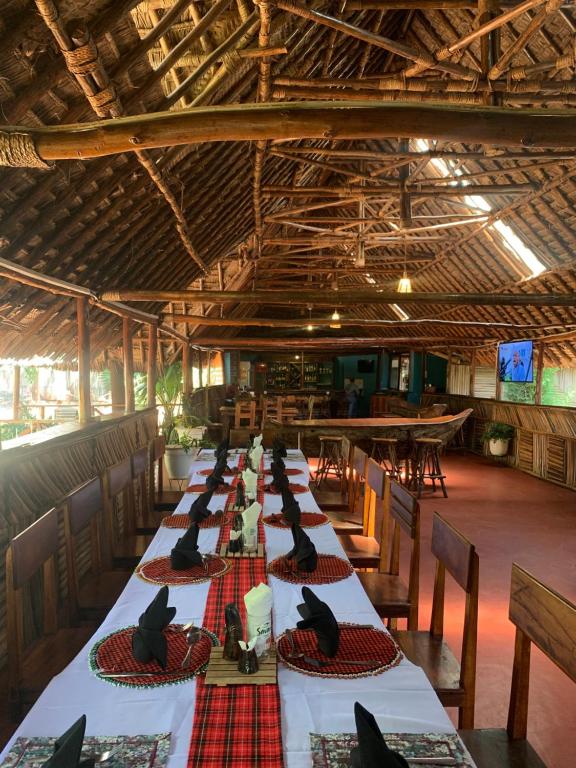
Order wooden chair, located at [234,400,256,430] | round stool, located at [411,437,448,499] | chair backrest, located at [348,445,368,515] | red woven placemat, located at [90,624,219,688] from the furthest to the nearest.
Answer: wooden chair, located at [234,400,256,430], round stool, located at [411,437,448,499], chair backrest, located at [348,445,368,515], red woven placemat, located at [90,624,219,688]

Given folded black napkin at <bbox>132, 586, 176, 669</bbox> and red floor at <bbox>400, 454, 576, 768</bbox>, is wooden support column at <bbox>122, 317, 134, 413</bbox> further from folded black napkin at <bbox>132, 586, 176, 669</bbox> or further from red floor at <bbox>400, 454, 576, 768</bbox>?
folded black napkin at <bbox>132, 586, 176, 669</bbox>

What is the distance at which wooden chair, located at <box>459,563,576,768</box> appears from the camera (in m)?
1.80

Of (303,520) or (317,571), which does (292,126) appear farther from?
(303,520)

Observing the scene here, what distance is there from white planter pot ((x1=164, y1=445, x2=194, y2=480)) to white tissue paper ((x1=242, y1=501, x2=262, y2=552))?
18.1 ft

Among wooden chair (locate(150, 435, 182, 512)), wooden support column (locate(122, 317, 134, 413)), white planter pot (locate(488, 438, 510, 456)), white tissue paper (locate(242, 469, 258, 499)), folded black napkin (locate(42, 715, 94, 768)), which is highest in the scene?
wooden support column (locate(122, 317, 134, 413))

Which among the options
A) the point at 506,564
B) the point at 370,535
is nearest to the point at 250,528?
the point at 370,535

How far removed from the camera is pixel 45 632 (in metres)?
2.79

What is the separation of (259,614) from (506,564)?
15.7ft

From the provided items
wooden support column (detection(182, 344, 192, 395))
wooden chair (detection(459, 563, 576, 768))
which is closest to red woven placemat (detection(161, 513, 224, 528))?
wooden chair (detection(459, 563, 576, 768))

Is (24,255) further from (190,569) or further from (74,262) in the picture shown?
(190,569)

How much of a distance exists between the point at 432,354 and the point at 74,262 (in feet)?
52.8

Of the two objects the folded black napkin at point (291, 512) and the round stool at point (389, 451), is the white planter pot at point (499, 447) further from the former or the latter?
the folded black napkin at point (291, 512)

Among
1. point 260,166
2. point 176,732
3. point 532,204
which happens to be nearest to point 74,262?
point 260,166

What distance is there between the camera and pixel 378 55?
7.04 m
